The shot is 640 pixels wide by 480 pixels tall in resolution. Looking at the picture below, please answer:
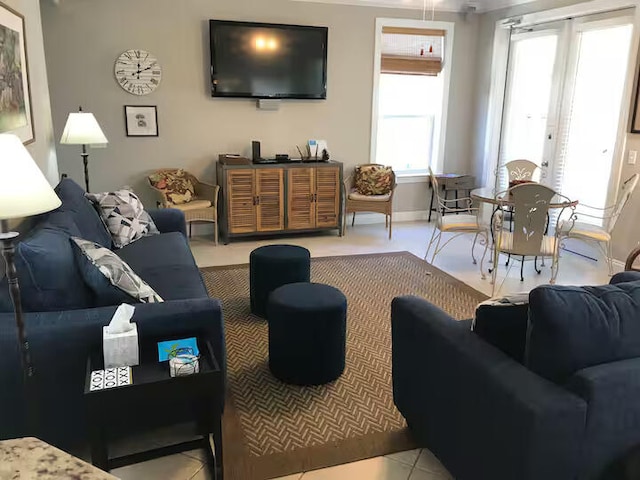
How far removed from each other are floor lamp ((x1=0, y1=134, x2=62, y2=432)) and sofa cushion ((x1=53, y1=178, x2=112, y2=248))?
3.59 feet

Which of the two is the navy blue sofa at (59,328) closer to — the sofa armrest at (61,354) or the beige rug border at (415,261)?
the sofa armrest at (61,354)

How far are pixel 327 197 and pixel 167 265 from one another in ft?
9.58

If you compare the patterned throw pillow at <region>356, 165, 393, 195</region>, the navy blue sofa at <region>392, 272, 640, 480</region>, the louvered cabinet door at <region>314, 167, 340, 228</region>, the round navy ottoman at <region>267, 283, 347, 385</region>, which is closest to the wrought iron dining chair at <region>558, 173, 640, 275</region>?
the patterned throw pillow at <region>356, 165, 393, 195</region>

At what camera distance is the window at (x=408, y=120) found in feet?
21.1

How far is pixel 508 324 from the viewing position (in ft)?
5.97

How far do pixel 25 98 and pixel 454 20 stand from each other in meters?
4.89

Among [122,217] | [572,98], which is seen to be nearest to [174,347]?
[122,217]

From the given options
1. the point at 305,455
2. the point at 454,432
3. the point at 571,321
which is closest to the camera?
the point at 571,321

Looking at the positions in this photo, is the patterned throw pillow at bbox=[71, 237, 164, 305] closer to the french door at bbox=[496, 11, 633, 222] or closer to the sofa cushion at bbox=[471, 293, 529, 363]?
the sofa cushion at bbox=[471, 293, 529, 363]

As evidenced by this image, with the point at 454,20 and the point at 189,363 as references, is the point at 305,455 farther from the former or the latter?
the point at 454,20

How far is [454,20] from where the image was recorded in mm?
6316

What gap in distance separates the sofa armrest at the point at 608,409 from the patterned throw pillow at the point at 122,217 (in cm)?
315

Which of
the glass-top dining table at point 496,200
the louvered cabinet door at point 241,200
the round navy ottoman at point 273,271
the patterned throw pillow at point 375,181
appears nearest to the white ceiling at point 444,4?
the patterned throw pillow at point 375,181

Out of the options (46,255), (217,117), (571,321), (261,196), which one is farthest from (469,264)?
(46,255)
